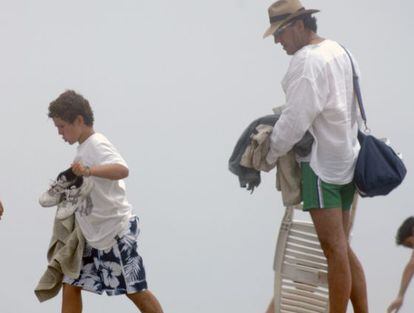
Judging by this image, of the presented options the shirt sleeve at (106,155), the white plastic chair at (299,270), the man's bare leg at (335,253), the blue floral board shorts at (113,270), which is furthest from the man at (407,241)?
the shirt sleeve at (106,155)

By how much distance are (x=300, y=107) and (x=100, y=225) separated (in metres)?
0.95

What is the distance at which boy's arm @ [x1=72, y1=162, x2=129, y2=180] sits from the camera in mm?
3225

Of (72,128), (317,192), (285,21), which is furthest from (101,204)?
(285,21)

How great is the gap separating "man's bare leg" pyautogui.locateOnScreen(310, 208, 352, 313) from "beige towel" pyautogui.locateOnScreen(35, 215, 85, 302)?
0.97 meters

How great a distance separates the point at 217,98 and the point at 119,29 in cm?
80

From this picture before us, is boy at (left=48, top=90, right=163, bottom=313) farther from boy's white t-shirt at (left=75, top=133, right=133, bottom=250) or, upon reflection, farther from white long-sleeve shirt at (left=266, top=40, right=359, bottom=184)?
white long-sleeve shirt at (left=266, top=40, right=359, bottom=184)

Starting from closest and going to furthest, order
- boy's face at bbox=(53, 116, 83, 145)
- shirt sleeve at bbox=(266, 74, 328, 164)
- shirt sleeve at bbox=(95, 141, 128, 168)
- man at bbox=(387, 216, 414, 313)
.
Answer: shirt sleeve at bbox=(266, 74, 328, 164) < shirt sleeve at bbox=(95, 141, 128, 168) < boy's face at bbox=(53, 116, 83, 145) < man at bbox=(387, 216, 414, 313)

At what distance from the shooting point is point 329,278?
3.20 m

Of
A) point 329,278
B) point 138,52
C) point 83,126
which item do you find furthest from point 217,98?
point 329,278

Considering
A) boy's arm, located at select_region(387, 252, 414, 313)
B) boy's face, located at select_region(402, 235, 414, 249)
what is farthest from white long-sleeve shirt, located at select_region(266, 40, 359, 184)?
boy's face, located at select_region(402, 235, 414, 249)

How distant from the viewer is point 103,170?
328 cm

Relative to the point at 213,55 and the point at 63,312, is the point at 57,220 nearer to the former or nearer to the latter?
the point at 63,312

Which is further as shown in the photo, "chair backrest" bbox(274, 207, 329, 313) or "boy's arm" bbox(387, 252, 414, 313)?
"boy's arm" bbox(387, 252, 414, 313)

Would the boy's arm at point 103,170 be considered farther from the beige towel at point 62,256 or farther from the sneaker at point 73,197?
the beige towel at point 62,256
